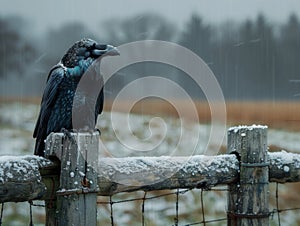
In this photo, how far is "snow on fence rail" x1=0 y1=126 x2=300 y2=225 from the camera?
177cm

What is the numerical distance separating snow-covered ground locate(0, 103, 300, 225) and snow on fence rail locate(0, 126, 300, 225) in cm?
324

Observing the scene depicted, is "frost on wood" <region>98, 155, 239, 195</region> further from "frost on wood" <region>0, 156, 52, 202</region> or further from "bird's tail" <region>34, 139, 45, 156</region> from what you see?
"bird's tail" <region>34, 139, 45, 156</region>

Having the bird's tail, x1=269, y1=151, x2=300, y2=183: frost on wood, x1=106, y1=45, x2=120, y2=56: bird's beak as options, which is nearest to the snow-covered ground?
→ x1=106, y1=45, x2=120, y2=56: bird's beak

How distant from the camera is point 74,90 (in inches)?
110

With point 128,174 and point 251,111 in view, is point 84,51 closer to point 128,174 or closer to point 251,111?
point 128,174

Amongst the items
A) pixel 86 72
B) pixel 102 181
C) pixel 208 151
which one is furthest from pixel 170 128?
pixel 102 181

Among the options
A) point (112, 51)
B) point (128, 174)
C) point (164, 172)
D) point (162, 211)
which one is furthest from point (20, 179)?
point (162, 211)

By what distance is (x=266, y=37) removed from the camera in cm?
1061

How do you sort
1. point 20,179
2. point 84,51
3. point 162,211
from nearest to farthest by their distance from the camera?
1. point 20,179
2. point 84,51
3. point 162,211

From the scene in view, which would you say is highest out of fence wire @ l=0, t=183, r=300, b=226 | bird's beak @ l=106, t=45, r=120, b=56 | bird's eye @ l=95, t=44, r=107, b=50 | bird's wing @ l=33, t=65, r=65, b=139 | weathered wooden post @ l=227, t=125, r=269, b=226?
bird's eye @ l=95, t=44, r=107, b=50

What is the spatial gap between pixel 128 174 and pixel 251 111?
6.50m

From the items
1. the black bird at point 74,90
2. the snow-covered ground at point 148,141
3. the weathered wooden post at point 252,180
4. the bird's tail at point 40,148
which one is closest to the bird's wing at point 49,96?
the black bird at point 74,90

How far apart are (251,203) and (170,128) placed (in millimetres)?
6716

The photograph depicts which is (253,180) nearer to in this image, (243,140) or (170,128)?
(243,140)
